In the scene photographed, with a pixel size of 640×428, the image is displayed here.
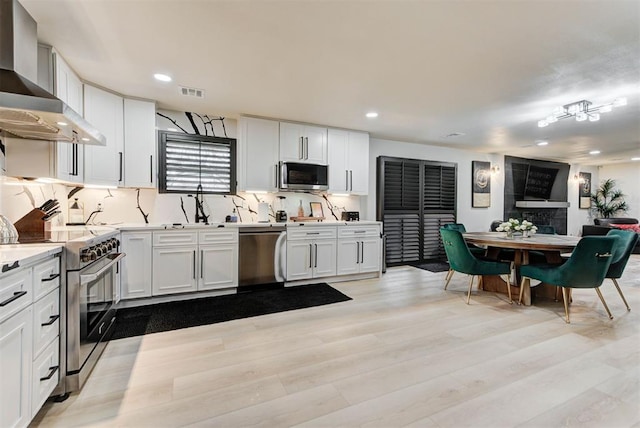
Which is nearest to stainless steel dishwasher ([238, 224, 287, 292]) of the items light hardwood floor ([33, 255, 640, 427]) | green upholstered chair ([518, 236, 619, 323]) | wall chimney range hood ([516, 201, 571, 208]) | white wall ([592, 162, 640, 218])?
light hardwood floor ([33, 255, 640, 427])

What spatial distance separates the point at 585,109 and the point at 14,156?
5804 millimetres

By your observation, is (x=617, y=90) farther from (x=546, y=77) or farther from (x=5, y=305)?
(x=5, y=305)

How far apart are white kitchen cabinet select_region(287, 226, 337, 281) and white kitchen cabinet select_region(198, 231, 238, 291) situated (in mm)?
758

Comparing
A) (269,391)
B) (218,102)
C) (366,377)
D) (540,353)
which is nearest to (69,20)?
(218,102)

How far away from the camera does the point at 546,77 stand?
287 centimetres

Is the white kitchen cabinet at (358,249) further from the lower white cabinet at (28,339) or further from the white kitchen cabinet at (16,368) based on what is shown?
the white kitchen cabinet at (16,368)

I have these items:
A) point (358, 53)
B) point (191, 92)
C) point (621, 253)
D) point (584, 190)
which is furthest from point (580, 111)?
point (584, 190)

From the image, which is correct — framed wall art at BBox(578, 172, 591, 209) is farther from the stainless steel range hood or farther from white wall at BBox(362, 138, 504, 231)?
the stainless steel range hood

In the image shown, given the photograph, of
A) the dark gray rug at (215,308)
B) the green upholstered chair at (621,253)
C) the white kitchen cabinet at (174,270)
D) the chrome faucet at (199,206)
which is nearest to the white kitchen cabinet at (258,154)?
the chrome faucet at (199,206)

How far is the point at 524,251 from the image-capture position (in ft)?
12.0

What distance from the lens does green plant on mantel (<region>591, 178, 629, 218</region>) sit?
8.33m

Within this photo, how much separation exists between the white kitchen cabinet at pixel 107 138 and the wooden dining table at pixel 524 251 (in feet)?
14.9

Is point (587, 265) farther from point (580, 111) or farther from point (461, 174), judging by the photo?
point (461, 174)

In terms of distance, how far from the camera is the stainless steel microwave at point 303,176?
4.26 m
